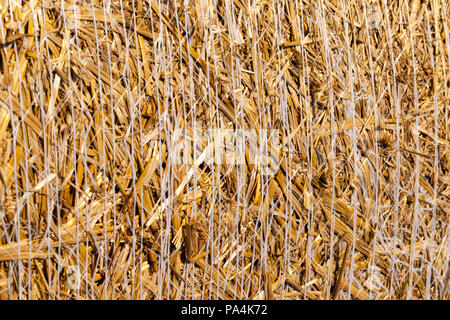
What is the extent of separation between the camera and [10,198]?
69 centimetres

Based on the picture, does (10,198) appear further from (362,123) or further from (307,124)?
(362,123)

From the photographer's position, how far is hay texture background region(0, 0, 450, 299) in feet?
2.30

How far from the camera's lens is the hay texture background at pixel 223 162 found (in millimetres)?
700

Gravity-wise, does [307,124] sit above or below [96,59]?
below

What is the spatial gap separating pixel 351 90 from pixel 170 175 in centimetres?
36

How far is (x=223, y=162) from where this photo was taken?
756mm

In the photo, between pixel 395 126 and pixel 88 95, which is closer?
pixel 88 95

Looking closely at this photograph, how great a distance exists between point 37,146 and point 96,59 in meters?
0.17

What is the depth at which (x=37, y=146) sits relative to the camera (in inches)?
27.3

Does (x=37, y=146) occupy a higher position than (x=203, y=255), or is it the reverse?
(x=37, y=146)
